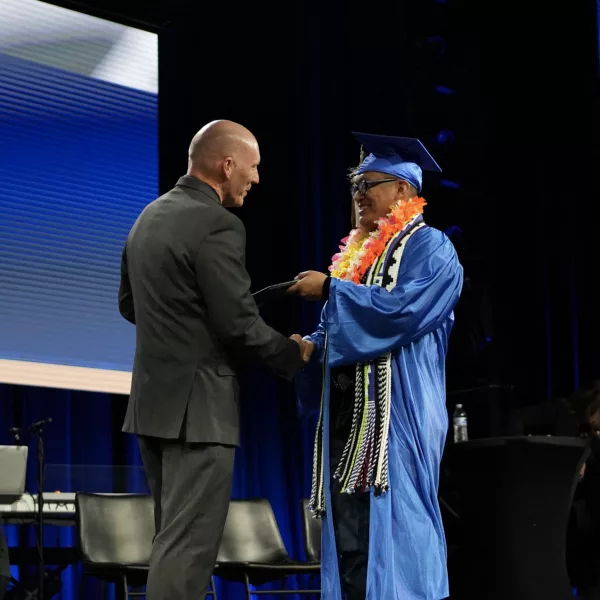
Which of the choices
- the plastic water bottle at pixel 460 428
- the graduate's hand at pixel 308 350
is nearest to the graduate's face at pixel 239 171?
the graduate's hand at pixel 308 350

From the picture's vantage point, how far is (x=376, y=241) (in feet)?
11.0

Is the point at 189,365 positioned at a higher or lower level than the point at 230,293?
lower

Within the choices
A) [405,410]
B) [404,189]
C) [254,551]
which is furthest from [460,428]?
[405,410]

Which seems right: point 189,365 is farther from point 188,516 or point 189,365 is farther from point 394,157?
point 394,157

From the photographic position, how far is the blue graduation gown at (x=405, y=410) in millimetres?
2979

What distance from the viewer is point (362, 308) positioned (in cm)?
308

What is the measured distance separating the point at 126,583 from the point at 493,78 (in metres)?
4.53

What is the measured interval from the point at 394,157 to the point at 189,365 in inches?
45.3

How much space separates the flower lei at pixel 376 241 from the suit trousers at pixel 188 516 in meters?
0.91

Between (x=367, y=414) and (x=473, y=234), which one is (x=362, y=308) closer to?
(x=367, y=414)

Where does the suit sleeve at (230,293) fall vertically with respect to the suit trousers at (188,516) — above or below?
above

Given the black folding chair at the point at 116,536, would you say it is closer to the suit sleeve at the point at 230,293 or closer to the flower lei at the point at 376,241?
the flower lei at the point at 376,241

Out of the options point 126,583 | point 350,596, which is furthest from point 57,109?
point 350,596

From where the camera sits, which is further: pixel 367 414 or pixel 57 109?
pixel 57 109
